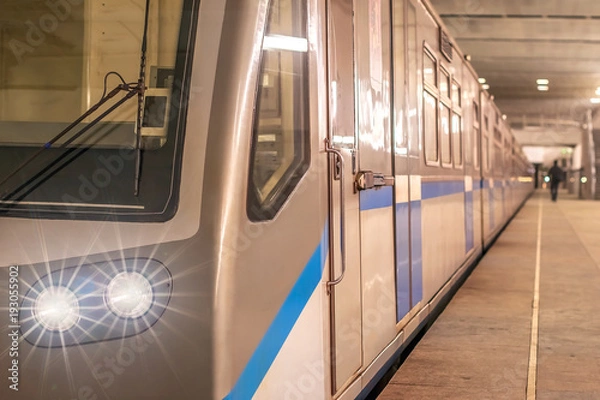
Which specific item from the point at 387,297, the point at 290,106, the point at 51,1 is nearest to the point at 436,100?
the point at 387,297

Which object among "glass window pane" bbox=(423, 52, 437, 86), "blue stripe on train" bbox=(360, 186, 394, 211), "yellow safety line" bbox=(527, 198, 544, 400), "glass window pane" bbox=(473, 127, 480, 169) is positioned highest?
"glass window pane" bbox=(423, 52, 437, 86)

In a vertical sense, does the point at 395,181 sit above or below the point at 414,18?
below

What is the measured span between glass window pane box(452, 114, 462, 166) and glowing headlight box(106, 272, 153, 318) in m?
6.19

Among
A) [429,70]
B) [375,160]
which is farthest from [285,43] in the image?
[429,70]

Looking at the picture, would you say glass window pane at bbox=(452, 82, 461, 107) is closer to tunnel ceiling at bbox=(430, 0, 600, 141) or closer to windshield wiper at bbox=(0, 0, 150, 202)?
windshield wiper at bbox=(0, 0, 150, 202)

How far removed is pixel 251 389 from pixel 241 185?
0.70 meters

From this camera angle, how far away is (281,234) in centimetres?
303

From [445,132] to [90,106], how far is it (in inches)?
203

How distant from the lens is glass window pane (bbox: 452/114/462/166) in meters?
8.48

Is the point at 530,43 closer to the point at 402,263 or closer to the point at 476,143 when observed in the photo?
the point at 476,143

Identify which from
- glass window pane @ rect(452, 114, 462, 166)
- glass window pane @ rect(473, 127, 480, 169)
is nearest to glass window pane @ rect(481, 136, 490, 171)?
glass window pane @ rect(473, 127, 480, 169)

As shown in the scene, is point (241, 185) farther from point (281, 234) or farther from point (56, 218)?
point (56, 218)

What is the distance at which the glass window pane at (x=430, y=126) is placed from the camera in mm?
6324

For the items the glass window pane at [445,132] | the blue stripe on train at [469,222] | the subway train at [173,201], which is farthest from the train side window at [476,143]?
the subway train at [173,201]
